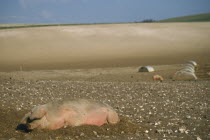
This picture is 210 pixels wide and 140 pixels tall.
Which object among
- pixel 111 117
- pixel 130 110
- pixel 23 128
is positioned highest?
pixel 130 110

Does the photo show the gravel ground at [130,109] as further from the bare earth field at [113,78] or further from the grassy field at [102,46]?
the grassy field at [102,46]

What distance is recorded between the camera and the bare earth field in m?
8.15

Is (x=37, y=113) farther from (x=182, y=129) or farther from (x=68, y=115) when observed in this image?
(x=182, y=129)

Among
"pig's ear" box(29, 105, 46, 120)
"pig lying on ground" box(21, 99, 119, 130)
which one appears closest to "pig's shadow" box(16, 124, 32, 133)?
"pig lying on ground" box(21, 99, 119, 130)

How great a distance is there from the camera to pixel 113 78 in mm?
19969

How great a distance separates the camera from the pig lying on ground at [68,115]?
751cm

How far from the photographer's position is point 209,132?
26.2 feet

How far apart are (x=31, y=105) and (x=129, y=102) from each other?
3.16 metres

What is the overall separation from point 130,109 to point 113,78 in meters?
9.54

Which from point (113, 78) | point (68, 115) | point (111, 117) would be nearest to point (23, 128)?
point (68, 115)

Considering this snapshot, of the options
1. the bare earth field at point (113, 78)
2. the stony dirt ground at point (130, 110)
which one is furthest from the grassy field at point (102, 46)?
the stony dirt ground at point (130, 110)

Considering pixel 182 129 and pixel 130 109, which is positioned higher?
pixel 130 109

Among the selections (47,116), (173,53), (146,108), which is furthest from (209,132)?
(173,53)

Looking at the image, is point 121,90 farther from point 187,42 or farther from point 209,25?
point 209,25
